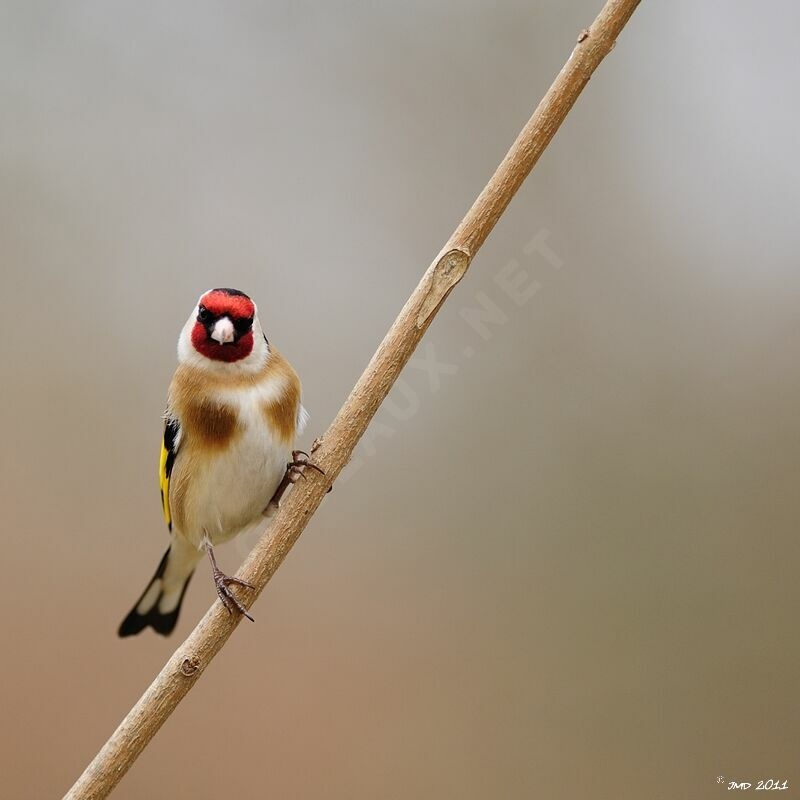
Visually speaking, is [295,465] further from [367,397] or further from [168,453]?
[367,397]

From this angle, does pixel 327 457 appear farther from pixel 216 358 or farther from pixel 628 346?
pixel 628 346

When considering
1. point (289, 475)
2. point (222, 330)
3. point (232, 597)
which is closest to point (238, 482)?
point (289, 475)

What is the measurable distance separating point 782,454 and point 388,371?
2.17m

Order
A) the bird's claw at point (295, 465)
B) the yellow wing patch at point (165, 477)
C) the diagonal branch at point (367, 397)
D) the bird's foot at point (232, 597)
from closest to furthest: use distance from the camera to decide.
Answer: the diagonal branch at point (367, 397) < the bird's foot at point (232, 597) < the bird's claw at point (295, 465) < the yellow wing patch at point (165, 477)

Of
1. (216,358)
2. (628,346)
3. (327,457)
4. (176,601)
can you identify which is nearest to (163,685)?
(327,457)

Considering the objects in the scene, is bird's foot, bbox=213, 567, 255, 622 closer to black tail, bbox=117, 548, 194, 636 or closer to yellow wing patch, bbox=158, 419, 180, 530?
yellow wing patch, bbox=158, 419, 180, 530

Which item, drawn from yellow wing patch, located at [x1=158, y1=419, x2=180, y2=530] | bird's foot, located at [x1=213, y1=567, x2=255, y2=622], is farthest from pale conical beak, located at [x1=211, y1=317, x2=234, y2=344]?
bird's foot, located at [x1=213, y1=567, x2=255, y2=622]

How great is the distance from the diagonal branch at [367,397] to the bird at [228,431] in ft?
1.14

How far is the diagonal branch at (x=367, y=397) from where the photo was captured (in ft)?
4.35

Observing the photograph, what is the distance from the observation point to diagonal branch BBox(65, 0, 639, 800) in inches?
52.2

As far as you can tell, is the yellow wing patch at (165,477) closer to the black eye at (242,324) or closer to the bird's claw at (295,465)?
the bird's claw at (295,465)

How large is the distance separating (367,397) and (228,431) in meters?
0.57

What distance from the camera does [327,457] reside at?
1.45 m

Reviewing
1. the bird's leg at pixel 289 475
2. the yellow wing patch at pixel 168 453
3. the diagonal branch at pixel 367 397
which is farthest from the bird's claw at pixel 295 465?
the diagonal branch at pixel 367 397
